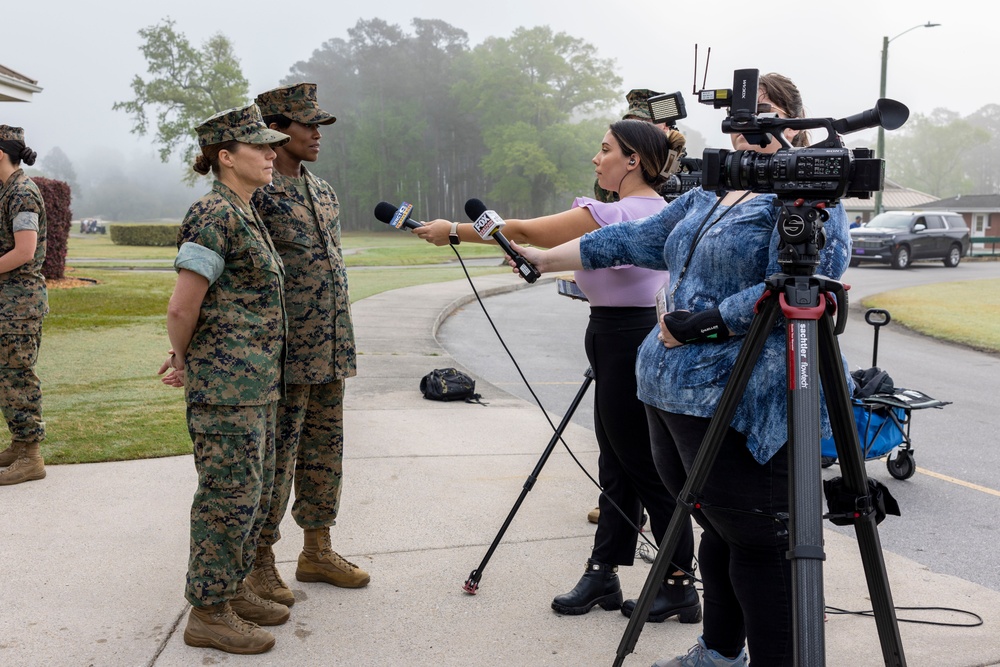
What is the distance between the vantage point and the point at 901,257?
31719 millimetres

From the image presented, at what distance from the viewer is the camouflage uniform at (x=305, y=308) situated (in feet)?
12.3

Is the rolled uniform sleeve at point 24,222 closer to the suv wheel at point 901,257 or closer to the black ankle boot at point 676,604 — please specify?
the black ankle boot at point 676,604

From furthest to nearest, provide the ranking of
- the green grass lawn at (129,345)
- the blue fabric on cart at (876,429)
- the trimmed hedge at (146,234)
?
the trimmed hedge at (146,234)
the green grass lawn at (129,345)
the blue fabric on cart at (876,429)

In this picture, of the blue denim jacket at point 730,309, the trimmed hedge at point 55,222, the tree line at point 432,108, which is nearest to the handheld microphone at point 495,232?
the blue denim jacket at point 730,309

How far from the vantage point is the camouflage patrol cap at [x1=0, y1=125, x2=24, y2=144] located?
5367 mm

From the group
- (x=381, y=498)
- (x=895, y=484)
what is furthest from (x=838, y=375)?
(x=895, y=484)

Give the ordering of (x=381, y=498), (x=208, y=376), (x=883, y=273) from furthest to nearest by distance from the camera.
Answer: (x=883, y=273), (x=381, y=498), (x=208, y=376)

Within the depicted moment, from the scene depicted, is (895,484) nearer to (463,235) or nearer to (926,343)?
(463,235)

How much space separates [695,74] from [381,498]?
3161 millimetres

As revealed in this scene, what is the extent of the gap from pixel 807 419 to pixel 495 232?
4.77 ft

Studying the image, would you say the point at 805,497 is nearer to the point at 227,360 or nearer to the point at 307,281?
the point at 227,360

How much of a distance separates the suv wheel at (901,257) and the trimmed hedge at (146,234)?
33.5 metres

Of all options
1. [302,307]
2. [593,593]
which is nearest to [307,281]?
[302,307]

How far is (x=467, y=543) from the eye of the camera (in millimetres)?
4566
